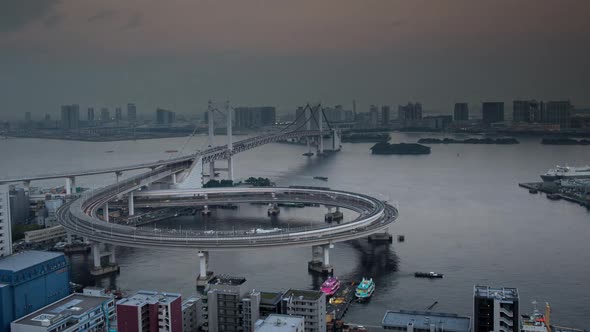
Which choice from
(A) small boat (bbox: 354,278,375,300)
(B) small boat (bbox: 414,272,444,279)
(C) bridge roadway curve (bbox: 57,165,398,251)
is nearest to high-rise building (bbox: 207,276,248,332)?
(A) small boat (bbox: 354,278,375,300)

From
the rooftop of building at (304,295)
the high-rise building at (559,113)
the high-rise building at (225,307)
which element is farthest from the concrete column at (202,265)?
the high-rise building at (559,113)

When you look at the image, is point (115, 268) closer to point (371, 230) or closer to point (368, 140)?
point (371, 230)

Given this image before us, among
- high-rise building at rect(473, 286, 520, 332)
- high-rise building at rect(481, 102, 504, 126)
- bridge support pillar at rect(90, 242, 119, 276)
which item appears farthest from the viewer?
high-rise building at rect(481, 102, 504, 126)

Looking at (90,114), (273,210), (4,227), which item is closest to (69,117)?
(90,114)

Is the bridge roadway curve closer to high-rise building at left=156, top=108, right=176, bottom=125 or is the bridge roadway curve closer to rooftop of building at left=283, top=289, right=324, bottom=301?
rooftop of building at left=283, top=289, right=324, bottom=301

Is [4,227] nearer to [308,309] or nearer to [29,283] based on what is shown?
[29,283]

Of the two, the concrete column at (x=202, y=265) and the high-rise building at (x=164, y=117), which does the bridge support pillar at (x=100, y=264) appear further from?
the high-rise building at (x=164, y=117)

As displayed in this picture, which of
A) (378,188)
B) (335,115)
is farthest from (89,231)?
(335,115)
